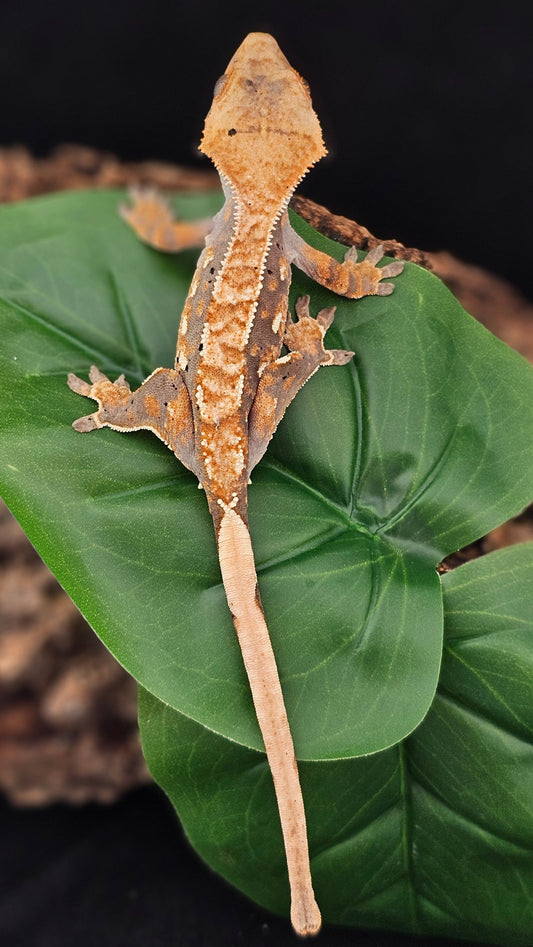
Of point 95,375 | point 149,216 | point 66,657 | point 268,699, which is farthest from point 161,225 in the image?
point 66,657

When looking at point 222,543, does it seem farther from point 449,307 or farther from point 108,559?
point 449,307

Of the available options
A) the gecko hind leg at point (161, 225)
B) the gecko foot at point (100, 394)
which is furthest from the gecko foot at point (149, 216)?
the gecko foot at point (100, 394)

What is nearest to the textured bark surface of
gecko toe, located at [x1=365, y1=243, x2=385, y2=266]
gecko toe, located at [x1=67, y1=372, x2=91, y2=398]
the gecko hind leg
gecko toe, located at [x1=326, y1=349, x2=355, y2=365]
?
gecko toe, located at [x1=365, y1=243, x2=385, y2=266]

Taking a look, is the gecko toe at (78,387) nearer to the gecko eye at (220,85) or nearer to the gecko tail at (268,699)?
the gecko tail at (268,699)

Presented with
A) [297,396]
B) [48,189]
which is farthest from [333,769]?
[48,189]

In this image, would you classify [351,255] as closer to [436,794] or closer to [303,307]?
[303,307]

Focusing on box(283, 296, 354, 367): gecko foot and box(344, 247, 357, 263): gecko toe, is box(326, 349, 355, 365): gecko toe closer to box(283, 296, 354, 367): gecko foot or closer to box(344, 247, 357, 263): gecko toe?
box(283, 296, 354, 367): gecko foot

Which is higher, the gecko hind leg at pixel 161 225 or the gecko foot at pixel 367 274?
the gecko foot at pixel 367 274
